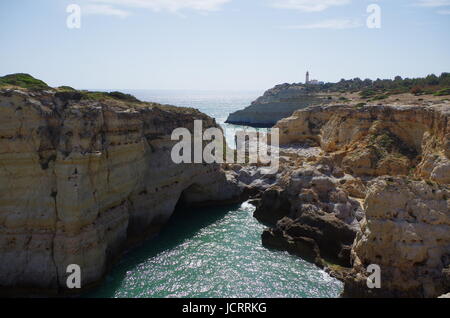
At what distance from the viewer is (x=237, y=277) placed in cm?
2483

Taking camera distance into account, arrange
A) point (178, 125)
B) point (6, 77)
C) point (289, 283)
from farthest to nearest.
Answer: point (178, 125) → point (6, 77) → point (289, 283)

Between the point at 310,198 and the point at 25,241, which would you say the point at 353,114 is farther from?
the point at 25,241

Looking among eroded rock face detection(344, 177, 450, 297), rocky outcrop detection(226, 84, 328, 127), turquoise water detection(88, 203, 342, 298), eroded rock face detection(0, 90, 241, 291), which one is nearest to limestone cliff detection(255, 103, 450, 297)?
eroded rock face detection(344, 177, 450, 297)

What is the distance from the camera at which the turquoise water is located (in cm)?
2325

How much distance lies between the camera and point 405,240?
21.1 meters

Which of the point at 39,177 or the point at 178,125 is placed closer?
the point at 39,177

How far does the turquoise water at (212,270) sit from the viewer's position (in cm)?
2325

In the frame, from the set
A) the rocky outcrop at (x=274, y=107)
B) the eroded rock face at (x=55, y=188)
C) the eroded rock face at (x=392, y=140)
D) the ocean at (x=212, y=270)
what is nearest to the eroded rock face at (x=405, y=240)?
the ocean at (x=212, y=270)

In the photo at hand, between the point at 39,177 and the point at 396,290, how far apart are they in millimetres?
21403

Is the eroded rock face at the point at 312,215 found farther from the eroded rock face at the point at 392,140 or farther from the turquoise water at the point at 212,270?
the eroded rock face at the point at 392,140

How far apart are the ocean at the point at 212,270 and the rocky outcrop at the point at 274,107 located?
7590cm
